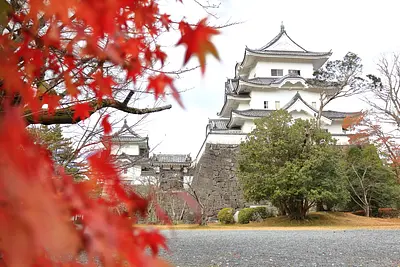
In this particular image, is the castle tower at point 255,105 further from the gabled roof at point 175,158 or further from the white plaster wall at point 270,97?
the gabled roof at point 175,158

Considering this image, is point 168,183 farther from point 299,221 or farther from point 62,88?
point 62,88

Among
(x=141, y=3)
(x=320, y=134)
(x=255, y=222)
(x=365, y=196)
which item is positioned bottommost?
(x=255, y=222)

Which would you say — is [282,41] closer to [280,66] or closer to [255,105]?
[280,66]

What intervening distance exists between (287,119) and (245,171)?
250 cm

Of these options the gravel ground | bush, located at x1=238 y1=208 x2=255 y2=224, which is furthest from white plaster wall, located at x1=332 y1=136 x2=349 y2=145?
the gravel ground

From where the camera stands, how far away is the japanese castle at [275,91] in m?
19.6

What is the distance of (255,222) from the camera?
14875 millimetres

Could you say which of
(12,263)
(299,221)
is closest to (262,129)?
(299,221)

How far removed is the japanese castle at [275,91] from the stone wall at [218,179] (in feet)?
1.91

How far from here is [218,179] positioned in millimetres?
18297

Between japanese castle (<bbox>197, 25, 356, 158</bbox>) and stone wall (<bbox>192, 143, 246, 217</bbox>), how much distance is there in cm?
Result: 58

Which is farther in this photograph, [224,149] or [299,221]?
[224,149]

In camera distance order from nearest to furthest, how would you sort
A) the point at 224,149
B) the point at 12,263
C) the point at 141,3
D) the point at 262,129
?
1. the point at 12,263
2. the point at 141,3
3. the point at 262,129
4. the point at 224,149

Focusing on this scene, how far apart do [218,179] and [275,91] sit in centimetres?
616
